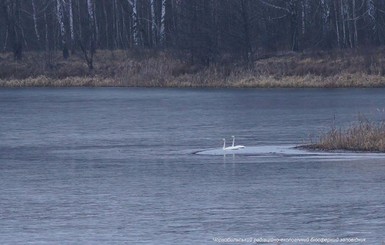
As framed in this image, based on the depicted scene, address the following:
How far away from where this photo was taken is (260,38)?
66500mm

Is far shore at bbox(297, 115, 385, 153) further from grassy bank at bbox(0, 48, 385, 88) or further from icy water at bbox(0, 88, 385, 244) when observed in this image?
grassy bank at bbox(0, 48, 385, 88)

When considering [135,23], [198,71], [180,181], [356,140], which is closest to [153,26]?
[135,23]

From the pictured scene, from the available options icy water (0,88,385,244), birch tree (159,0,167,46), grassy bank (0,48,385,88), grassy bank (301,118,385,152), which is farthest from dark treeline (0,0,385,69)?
grassy bank (301,118,385,152)

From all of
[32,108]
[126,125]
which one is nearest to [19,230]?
[126,125]

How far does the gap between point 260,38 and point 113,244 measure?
53.9 meters

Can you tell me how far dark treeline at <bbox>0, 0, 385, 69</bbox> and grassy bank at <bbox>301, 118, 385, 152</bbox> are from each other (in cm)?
3875

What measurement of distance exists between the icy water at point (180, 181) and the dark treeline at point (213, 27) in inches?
1044

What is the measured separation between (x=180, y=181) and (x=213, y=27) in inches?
1849

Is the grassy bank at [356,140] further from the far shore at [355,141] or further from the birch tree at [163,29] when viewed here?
the birch tree at [163,29]

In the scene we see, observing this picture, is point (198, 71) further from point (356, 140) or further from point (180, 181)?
point (180, 181)

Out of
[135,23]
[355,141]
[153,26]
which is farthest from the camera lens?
[153,26]

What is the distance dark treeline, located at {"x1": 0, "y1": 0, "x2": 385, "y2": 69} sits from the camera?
214 feet

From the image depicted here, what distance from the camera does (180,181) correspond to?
19.4m

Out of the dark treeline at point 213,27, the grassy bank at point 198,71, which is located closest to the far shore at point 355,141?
the grassy bank at point 198,71
